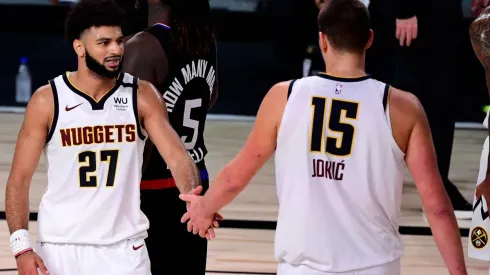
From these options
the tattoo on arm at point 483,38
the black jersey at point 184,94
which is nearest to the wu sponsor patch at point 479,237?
the tattoo on arm at point 483,38

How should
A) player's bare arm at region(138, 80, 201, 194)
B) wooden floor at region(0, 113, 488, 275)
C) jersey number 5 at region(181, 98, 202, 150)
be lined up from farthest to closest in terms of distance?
wooden floor at region(0, 113, 488, 275), jersey number 5 at region(181, 98, 202, 150), player's bare arm at region(138, 80, 201, 194)

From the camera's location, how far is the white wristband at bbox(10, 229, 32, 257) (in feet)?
12.6

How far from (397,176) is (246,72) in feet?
28.4

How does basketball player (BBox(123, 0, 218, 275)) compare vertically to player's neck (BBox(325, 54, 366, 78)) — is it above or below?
below

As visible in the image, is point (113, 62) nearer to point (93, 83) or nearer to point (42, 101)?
point (93, 83)

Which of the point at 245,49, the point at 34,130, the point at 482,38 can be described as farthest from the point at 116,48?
the point at 245,49

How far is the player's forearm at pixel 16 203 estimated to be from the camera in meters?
3.91

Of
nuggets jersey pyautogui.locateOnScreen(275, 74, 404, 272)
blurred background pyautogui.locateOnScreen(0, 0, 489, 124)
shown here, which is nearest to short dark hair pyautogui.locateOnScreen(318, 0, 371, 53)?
nuggets jersey pyautogui.locateOnScreen(275, 74, 404, 272)

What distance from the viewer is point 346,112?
11.5 feet

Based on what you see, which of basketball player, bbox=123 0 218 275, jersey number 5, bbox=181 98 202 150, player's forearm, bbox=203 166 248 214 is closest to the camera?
player's forearm, bbox=203 166 248 214

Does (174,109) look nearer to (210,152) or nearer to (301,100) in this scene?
(301,100)

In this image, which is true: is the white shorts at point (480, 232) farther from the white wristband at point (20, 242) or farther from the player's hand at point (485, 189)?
the white wristband at point (20, 242)

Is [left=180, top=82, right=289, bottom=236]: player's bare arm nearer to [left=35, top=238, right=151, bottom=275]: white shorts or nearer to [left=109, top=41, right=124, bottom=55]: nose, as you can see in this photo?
[left=35, top=238, right=151, bottom=275]: white shorts

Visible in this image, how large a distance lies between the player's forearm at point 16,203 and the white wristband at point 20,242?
0.03 meters
